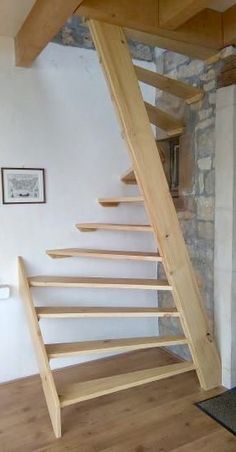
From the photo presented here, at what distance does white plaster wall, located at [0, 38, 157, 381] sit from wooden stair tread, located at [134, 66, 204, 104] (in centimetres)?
55

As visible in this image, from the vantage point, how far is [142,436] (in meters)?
2.01

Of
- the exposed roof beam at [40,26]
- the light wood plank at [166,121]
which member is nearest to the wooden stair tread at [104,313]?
the light wood plank at [166,121]

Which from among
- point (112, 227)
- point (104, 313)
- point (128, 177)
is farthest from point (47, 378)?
point (128, 177)

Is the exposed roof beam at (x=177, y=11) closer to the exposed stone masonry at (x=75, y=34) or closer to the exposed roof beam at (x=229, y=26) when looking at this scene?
the exposed roof beam at (x=229, y=26)

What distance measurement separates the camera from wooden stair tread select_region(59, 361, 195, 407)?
210cm

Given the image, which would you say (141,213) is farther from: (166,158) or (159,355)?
(159,355)

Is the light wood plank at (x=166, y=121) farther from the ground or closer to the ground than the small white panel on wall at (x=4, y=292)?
farther from the ground

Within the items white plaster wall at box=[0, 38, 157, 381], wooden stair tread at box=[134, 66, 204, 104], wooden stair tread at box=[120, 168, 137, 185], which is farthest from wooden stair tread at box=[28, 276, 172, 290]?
wooden stair tread at box=[134, 66, 204, 104]

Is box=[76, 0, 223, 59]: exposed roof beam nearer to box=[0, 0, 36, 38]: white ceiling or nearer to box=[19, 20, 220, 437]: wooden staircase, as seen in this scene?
box=[19, 20, 220, 437]: wooden staircase

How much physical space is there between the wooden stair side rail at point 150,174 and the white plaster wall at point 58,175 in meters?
0.79

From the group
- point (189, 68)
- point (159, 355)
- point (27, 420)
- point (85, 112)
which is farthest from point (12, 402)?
point (189, 68)

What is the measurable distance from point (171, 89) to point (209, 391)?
2171mm

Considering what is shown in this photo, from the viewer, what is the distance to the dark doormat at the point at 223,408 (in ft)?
6.94

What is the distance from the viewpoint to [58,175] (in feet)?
9.05
